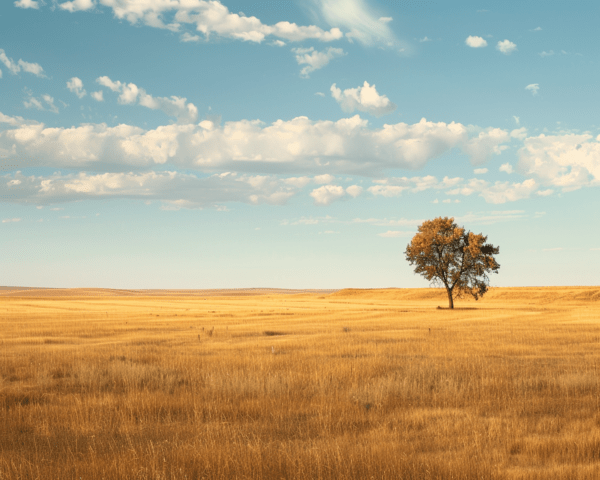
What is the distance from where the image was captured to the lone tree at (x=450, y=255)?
209 feet

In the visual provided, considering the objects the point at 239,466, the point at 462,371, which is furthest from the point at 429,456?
the point at 462,371

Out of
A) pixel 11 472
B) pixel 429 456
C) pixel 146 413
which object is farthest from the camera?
pixel 146 413

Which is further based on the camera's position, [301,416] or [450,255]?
[450,255]

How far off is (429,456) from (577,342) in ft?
71.3

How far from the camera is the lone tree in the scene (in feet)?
209

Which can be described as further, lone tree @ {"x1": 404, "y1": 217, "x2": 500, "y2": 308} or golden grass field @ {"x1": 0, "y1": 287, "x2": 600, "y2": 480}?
lone tree @ {"x1": 404, "y1": 217, "x2": 500, "y2": 308}

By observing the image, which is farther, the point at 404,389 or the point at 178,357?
the point at 178,357

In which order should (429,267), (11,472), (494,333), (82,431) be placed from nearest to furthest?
(11,472)
(82,431)
(494,333)
(429,267)

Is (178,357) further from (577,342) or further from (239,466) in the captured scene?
(577,342)

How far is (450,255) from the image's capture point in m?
64.1

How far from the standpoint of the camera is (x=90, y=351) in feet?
74.1

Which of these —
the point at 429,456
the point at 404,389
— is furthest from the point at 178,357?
the point at 429,456

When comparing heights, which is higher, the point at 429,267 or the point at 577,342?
the point at 429,267

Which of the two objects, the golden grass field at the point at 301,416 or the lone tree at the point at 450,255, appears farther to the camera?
the lone tree at the point at 450,255
